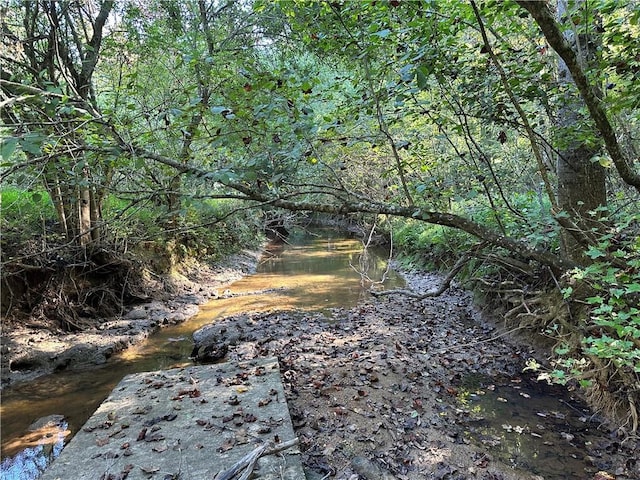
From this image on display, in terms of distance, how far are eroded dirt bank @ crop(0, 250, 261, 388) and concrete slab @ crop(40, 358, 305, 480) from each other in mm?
2537

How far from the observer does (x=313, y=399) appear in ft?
16.4

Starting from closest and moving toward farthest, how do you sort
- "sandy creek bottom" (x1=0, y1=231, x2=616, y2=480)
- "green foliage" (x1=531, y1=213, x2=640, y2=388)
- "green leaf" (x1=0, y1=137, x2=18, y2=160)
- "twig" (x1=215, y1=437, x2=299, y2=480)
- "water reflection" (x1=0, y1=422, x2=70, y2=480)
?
"green leaf" (x1=0, y1=137, x2=18, y2=160) → "twig" (x1=215, y1=437, x2=299, y2=480) → "green foliage" (x1=531, y1=213, x2=640, y2=388) → "sandy creek bottom" (x1=0, y1=231, x2=616, y2=480) → "water reflection" (x1=0, y1=422, x2=70, y2=480)

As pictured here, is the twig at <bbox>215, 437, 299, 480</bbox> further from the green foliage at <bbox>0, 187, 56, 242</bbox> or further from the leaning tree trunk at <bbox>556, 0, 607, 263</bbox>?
the green foliage at <bbox>0, 187, 56, 242</bbox>

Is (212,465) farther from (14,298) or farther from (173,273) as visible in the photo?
(173,273)

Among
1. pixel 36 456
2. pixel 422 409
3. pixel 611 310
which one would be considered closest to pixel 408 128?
pixel 611 310

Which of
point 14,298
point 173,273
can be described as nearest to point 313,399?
point 14,298

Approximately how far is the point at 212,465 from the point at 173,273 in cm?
896

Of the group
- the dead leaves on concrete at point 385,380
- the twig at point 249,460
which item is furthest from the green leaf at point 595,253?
the twig at point 249,460

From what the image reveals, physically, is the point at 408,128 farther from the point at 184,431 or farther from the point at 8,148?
the point at 8,148

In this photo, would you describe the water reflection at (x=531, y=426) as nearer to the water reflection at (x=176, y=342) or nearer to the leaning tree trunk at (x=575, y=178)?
the leaning tree trunk at (x=575, y=178)

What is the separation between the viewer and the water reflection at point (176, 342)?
18.0ft

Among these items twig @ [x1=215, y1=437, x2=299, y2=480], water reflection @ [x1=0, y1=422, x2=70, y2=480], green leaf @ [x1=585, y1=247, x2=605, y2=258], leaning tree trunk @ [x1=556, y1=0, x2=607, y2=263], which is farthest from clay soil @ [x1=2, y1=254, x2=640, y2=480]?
water reflection @ [x1=0, y1=422, x2=70, y2=480]

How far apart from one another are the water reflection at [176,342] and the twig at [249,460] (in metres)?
2.68

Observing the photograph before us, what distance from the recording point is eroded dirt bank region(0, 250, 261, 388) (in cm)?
691
